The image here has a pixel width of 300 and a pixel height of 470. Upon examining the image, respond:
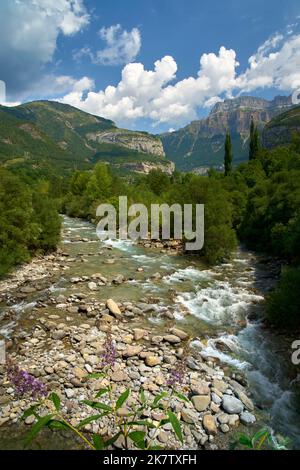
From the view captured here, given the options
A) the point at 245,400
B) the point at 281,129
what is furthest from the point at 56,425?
the point at 281,129

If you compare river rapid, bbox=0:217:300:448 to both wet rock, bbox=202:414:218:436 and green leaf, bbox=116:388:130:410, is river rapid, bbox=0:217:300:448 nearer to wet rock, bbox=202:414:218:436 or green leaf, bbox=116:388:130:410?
wet rock, bbox=202:414:218:436

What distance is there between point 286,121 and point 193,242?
157 meters

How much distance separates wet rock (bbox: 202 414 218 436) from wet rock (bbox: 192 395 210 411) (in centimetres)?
26

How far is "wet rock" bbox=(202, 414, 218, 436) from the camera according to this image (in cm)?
668

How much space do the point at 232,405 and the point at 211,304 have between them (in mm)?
6731

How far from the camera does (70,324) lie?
11289 millimetres

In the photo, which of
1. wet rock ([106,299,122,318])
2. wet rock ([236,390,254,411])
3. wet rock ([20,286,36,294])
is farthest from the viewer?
wet rock ([20,286,36,294])

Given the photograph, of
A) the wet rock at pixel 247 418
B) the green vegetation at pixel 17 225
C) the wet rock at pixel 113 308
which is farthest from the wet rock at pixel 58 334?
the green vegetation at pixel 17 225

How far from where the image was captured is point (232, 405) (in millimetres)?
7449

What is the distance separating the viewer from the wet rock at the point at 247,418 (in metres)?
7.09

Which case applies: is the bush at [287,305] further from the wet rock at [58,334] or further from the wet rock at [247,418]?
the wet rock at [58,334]

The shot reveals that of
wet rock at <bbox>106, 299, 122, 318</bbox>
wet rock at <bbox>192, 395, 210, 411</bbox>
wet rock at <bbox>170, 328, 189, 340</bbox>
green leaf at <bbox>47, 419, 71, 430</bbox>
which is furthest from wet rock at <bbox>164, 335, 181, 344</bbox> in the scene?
green leaf at <bbox>47, 419, 71, 430</bbox>
